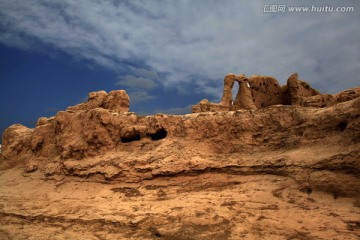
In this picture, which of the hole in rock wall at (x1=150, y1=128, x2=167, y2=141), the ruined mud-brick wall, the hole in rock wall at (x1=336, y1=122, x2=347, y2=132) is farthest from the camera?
the ruined mud-brick wall

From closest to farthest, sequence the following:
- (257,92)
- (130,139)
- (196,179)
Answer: (196,179)
(130,139)
(257,92)

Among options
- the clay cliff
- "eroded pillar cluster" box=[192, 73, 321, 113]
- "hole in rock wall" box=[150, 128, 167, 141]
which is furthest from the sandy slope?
"eroded pillar cluster" box=[192, 73, 321, 113]

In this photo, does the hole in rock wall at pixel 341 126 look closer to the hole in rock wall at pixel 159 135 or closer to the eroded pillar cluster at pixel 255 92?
the hole in rock wall at pixel 159 135

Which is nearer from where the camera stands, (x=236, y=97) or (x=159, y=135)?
(x=159, y=135)

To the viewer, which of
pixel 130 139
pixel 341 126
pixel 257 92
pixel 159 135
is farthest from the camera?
pixel 257 92

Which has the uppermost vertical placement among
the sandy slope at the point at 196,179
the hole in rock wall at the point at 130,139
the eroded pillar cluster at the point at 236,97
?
the eroded pillar cluster at the point at 236,97

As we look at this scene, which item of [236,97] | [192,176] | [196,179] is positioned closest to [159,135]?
Result: [192,176]

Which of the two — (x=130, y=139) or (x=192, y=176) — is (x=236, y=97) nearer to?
(x=130, y=139)

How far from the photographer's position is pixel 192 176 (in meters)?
7.93

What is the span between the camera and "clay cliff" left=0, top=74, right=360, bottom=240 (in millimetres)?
5984

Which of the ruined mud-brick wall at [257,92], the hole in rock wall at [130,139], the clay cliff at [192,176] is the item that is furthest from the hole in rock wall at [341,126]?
the ruined mud-brick wall at [257,92]

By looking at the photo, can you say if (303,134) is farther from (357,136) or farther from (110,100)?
(110,100)

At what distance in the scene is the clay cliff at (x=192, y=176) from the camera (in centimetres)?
598

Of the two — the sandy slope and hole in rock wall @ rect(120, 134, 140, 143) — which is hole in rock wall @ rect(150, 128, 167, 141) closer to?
the sandy slope
